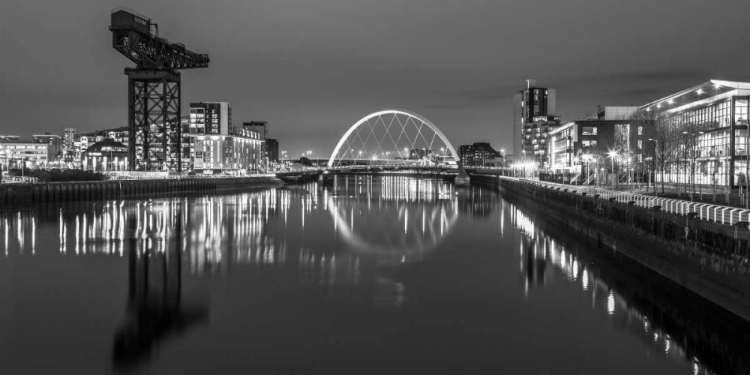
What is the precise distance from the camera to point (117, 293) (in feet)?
A: 53.6

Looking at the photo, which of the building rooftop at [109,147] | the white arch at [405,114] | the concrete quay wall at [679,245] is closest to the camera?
the concrete quay wall at [679,245]

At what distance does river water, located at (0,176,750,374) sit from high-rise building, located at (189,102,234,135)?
4374 inches

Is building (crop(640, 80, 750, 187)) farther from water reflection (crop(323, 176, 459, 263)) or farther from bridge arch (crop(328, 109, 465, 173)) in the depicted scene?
bridge arch (crop(328, 109, 465, 173))

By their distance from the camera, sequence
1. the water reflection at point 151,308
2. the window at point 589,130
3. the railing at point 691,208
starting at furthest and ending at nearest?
the window at point 589,130, the railing at point 691,208, the water reflection at point 151,308

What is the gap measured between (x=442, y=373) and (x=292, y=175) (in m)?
97.4

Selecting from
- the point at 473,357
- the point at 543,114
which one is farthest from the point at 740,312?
the point at 543,114

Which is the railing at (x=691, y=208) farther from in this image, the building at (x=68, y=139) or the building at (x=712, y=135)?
the building at (x=68, y=139)

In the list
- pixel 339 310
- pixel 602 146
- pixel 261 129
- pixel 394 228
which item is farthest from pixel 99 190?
pixel 261 129

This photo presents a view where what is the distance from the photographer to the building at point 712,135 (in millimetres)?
35219

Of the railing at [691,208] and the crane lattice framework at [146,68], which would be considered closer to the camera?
the railing at [691,208]

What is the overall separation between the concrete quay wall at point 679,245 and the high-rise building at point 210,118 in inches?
4460

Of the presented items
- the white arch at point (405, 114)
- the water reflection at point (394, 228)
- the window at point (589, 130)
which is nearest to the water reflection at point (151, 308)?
the water reflection at point (394, 228)

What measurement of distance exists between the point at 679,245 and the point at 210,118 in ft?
477

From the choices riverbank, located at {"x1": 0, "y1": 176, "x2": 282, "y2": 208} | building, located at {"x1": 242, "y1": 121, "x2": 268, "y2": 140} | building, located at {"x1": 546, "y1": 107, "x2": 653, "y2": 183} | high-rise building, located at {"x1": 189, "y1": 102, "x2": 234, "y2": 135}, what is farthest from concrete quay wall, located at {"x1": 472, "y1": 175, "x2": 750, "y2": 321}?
building, located at {"x1": 242, "y1": 121, "x2": 268, "y2": 140}
